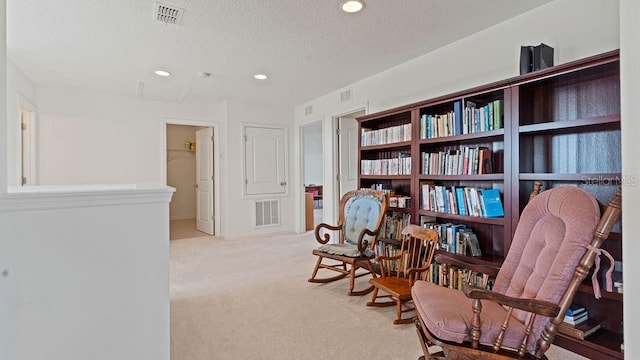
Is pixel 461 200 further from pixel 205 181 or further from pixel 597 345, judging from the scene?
pixel 205 181

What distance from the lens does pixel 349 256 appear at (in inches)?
116

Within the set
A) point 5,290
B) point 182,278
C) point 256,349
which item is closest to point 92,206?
point 5,290

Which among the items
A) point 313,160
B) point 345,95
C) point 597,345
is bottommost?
point 597,345

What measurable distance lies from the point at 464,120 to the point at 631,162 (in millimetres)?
1760

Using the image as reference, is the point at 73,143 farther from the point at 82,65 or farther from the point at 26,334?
the point at 26,334

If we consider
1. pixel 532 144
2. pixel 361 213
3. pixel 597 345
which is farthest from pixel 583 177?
pixel 361 213

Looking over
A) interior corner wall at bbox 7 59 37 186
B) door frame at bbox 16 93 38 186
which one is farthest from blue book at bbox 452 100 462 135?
door frame at bbox 16 93 38 186

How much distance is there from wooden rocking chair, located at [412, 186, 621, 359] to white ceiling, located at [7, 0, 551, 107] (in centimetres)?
171

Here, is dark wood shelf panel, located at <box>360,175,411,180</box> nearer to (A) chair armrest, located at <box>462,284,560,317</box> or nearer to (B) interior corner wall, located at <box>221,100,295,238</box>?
(A) chair armrest, located at <box>462,284,560,317</box>

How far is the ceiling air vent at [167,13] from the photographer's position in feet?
7.84

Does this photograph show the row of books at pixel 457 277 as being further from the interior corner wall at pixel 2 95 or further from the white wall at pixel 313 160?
the white wall at pixel 313 160

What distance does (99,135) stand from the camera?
191 inches

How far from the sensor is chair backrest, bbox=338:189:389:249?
3.12 meters

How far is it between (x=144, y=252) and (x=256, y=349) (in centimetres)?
103
